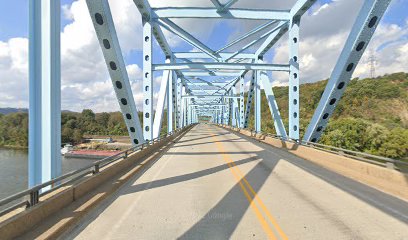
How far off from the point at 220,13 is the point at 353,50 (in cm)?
1108

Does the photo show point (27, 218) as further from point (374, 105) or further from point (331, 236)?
point (374, 105)

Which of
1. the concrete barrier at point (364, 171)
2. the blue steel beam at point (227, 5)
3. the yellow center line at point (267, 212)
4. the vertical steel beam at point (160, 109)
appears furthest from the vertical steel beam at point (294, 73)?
the yellow center line at point (267, 212)

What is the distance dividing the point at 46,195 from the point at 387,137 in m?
49.1

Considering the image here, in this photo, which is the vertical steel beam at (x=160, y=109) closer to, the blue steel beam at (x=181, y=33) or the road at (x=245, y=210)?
the blue steel beam at (x=181, y=33)

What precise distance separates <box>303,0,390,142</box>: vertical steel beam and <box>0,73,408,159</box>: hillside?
35.2m

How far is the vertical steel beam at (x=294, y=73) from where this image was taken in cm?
2056

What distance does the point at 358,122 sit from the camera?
48375mm

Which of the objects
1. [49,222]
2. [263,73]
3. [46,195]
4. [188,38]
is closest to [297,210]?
[49,222]

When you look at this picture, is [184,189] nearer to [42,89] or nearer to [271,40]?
[42,89]

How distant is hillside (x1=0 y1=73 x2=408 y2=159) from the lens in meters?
44.7

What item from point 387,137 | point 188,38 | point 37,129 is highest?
point 188,38

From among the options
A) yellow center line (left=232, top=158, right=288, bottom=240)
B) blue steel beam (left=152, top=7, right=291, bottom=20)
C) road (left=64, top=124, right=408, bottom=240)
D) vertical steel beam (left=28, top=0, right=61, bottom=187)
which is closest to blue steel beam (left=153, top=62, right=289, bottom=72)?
blue steel beam (left=152, top=7, right=291, bottom=20)

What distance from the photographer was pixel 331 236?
190 inches

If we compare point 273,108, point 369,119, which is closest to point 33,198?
point 273,108
